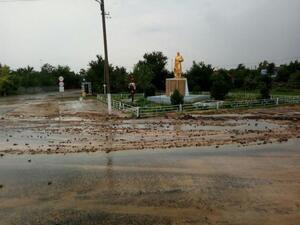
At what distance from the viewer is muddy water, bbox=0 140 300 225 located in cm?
726

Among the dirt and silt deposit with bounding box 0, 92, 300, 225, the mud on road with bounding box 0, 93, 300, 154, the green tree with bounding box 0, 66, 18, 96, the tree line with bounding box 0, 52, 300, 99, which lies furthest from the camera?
the green tree with bounding box 0, 66, 18, 96

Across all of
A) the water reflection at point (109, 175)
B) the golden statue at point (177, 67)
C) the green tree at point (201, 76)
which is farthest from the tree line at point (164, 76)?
the water reflection at point (109, 175)

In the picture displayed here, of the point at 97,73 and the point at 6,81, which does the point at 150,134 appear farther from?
the point at 6,81

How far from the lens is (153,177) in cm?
1025

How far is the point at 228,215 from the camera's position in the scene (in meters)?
7.18

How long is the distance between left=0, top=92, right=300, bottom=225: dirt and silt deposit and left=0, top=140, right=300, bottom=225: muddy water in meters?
0.02

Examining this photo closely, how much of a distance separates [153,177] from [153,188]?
112 centimetres

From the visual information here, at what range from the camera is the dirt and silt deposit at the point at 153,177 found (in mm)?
7371

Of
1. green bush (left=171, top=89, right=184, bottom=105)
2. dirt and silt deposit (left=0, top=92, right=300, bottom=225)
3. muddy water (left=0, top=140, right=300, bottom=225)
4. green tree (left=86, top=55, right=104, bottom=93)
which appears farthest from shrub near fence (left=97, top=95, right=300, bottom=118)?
green tree (left=86, top=55, right=104, bottom=93)

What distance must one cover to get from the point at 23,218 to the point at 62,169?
13.6ft

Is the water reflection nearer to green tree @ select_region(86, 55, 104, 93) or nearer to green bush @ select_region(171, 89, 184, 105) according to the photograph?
green bush @ select_region(171, 89, 184, 105)

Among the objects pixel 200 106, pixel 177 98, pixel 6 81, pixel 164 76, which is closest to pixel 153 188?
pixel 200 106

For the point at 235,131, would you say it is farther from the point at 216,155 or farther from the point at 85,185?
the point at 85,185

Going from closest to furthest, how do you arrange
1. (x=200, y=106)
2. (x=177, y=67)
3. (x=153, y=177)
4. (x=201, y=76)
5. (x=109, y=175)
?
(x=153, y=177), (x=109, y=175), (x=200, y=106), (x=177, y=67), (x=201, y=76)
